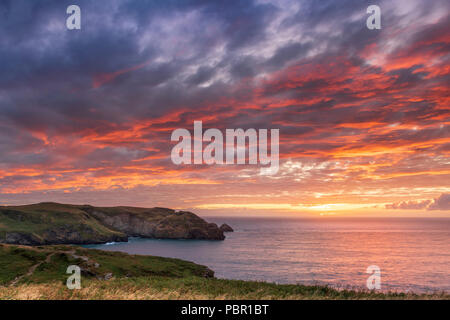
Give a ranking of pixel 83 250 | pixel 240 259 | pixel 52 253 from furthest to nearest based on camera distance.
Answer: pixel 240 259 < pixel 83 250 < pixel 52 253

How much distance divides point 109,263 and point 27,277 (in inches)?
915

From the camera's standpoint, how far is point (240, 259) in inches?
5886

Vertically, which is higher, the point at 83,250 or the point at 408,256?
the point at 83,250

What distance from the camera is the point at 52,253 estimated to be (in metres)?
87.4

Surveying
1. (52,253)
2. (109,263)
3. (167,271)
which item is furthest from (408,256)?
(52,253)
